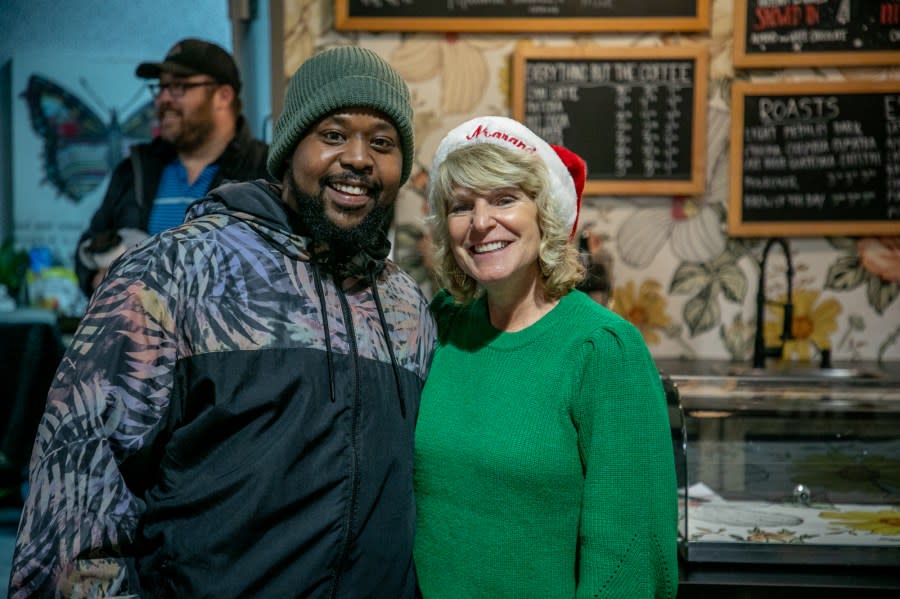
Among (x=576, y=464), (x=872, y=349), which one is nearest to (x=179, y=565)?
(x=576, y=464)

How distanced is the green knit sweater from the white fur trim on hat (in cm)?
21

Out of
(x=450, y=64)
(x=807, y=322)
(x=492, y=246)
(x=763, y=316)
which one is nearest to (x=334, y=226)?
(x=492, y=246)

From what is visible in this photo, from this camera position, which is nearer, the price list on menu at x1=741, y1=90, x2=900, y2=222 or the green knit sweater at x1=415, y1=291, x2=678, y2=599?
the green knit sweater at x1=415, y1=291, x2=678, y2=599

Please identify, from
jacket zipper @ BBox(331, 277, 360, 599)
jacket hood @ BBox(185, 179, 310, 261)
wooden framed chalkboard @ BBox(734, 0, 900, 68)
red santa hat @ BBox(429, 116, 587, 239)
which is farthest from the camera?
wooden framed chalkboard @ BBox(734, 0, 900, 68)

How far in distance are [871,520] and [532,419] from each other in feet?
3.87

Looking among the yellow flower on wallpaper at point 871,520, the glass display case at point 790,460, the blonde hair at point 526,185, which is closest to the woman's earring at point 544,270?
the blonde hair at point 526,185

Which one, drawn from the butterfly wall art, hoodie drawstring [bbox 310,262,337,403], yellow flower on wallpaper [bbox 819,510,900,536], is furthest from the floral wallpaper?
the butterfly wall art

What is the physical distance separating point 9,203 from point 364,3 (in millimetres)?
3443

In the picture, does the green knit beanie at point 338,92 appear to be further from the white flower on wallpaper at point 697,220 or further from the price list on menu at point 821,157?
the price list on menu at point 821,157

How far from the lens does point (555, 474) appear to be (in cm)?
145

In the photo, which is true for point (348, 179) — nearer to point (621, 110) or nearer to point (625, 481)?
point (625, 481)

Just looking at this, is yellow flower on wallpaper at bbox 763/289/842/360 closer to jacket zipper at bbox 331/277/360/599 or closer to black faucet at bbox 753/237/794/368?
black faucet at bbox 753/237/794/368

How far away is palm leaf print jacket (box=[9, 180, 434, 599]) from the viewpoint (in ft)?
4.16

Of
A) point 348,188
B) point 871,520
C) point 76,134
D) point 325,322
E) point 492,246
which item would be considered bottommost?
point 871,520
